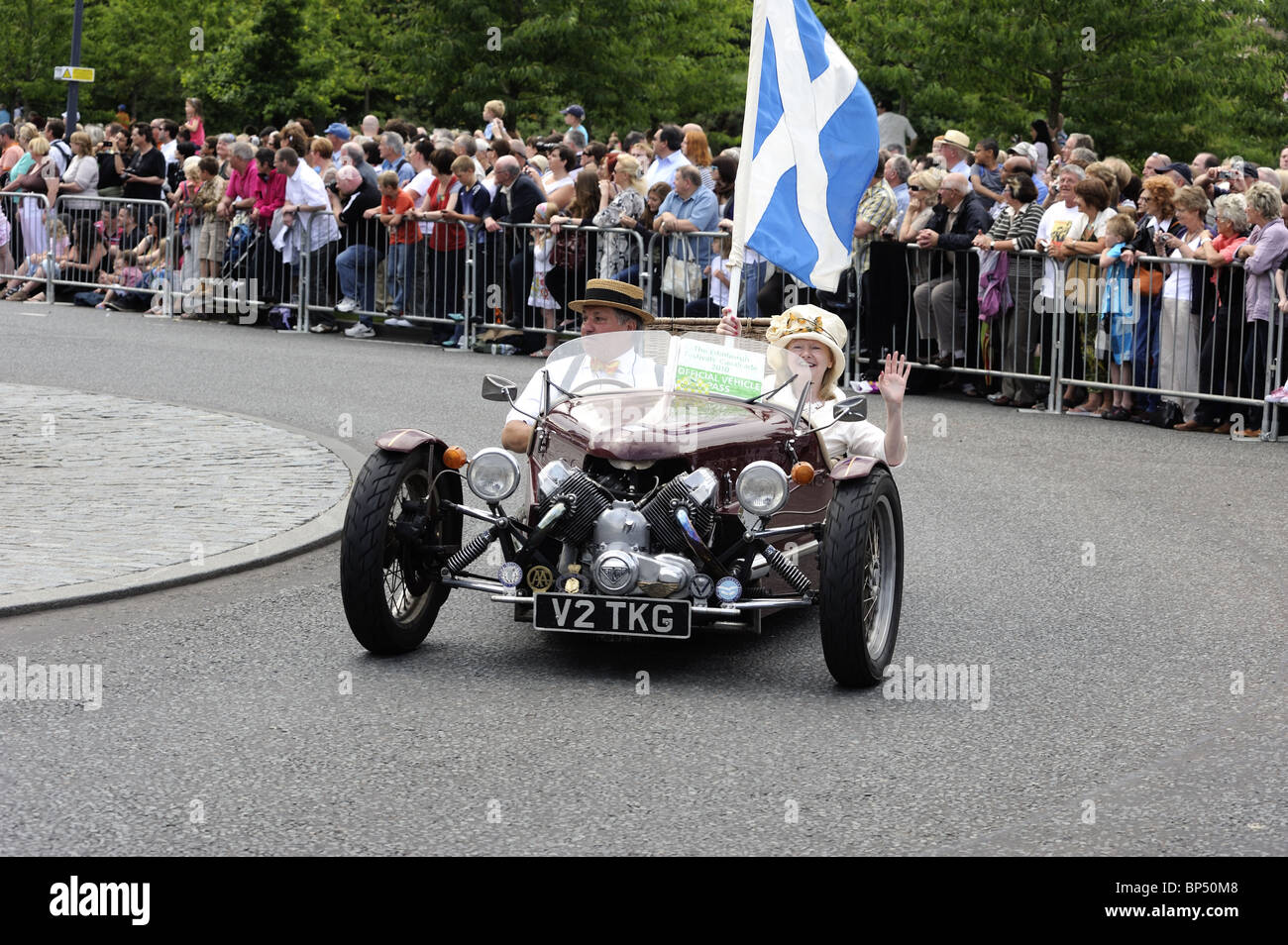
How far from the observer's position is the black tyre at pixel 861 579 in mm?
6621

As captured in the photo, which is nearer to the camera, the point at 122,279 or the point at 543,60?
the point at 122,279

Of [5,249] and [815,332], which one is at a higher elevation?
[5,249]

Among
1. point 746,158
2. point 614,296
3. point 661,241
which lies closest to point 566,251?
point 661,241

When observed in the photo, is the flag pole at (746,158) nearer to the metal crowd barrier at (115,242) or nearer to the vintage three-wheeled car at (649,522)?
the vintage three-wheeled car at (649,522)

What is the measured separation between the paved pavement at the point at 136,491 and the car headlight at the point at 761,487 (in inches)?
112

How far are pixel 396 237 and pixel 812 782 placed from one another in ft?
46.8

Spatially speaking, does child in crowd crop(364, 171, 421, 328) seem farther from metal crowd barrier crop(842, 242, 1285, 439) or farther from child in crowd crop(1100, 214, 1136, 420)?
child in crowd crop(1100, 214, 1136, 420)

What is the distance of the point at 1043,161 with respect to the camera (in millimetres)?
22594

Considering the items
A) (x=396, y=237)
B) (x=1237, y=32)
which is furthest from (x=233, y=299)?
(x=1237, y=32)

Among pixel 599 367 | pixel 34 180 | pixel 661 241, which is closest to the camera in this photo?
pixel 599 367

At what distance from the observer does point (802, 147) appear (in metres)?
9.16

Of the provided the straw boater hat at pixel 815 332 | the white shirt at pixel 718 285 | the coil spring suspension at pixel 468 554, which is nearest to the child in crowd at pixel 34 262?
the white shirt at pixel 718 285

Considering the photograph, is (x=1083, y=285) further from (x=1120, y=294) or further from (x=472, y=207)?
(x=472, y=207)

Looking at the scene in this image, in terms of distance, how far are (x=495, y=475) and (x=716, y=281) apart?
972cm
